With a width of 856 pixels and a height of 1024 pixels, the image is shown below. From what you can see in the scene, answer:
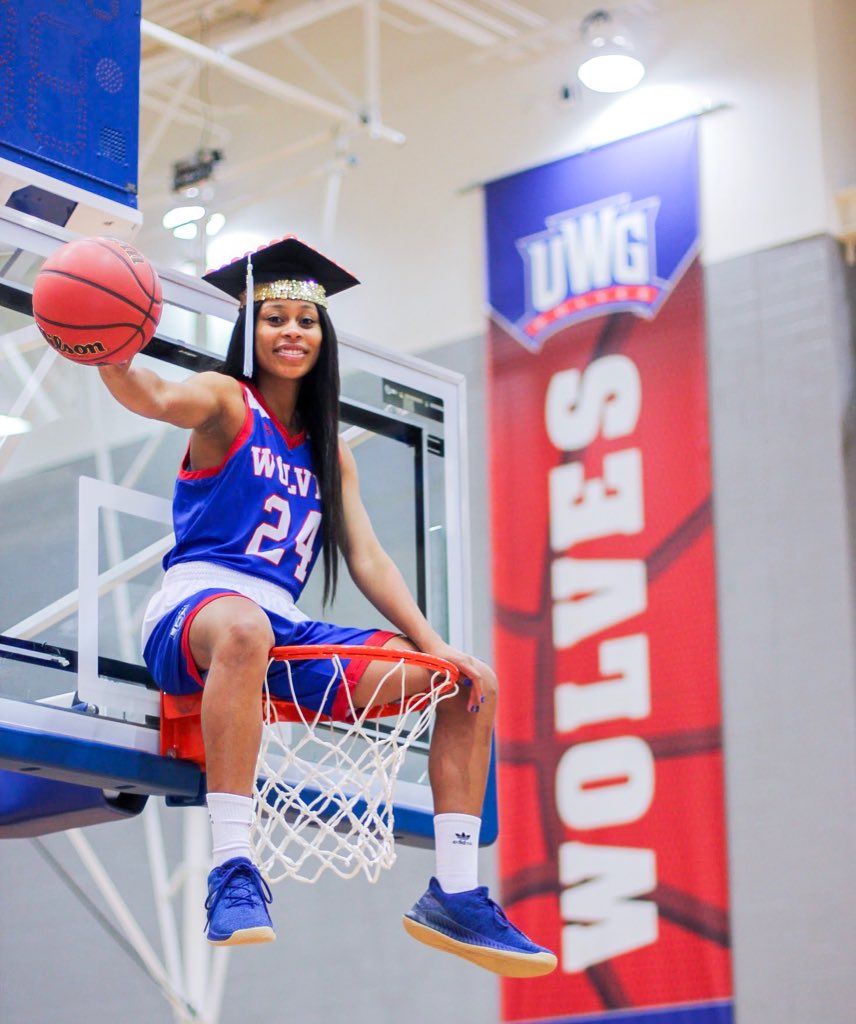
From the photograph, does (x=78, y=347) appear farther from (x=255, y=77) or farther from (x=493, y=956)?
(x=255, y=77)

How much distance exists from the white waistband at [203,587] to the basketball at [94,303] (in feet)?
2.46

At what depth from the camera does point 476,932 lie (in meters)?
4.57

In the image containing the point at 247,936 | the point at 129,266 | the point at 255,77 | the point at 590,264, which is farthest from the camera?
the point at 255,77

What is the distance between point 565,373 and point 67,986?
518 cm

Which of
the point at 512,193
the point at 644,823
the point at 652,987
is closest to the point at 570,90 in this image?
the point at 512,193

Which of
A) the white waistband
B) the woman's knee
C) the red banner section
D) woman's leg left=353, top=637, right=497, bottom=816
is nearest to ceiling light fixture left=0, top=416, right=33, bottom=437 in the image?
the white waistband

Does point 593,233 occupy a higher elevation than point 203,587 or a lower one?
higher

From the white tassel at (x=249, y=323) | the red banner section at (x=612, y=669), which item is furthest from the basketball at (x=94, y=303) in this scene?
the red banner section at (x=612, y=669)

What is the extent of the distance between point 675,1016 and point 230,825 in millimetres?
5236

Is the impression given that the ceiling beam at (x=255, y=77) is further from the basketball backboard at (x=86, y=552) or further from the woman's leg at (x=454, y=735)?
the woman's leg at (x=454, y=735)

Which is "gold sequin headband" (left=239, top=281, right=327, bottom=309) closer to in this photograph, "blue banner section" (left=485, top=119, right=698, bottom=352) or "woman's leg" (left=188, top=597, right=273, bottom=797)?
"woman's leg" (left=188, top=597, right=273, bottom=797)

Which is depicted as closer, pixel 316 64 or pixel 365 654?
pixel 365 654

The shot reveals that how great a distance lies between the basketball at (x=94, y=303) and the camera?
4.08 metres

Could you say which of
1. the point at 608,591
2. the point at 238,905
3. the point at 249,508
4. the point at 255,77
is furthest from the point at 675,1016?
the point at 255,77
